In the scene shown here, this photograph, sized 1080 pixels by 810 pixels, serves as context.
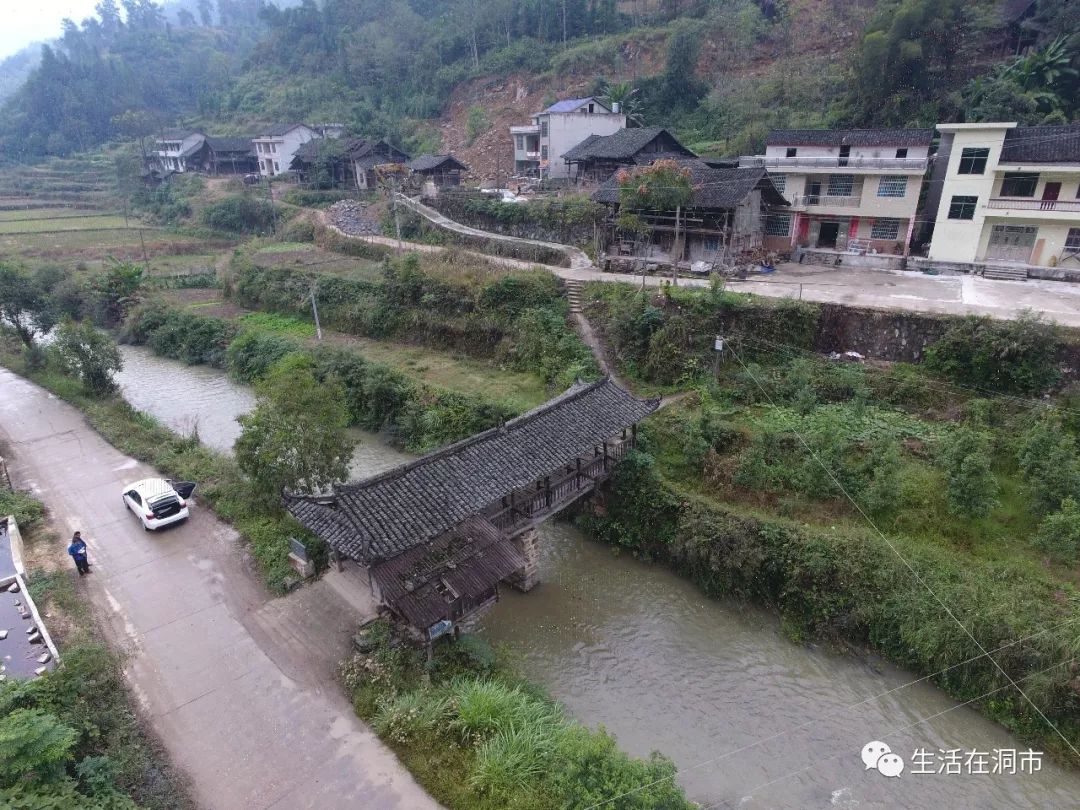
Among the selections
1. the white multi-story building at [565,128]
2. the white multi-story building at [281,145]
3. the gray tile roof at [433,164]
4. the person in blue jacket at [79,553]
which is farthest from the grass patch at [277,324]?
the white multi-story building at [281,145]

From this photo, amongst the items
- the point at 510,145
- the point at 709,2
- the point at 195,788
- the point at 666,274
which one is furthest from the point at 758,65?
the point at 195,788

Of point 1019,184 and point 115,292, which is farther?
point 115,292

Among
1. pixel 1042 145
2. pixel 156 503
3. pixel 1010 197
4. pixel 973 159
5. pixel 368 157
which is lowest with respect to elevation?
pixel 156 503

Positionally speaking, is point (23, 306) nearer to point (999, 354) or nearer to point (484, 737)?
point (484, 737)

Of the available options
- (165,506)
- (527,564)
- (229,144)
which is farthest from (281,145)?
(527,564)

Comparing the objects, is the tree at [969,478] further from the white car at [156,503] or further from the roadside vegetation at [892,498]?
the white car at [156,503]

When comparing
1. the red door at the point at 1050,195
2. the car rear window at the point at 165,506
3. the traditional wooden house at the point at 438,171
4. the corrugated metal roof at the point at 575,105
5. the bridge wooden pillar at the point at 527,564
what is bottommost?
the bridge wooden pillar at the point at 527,564
